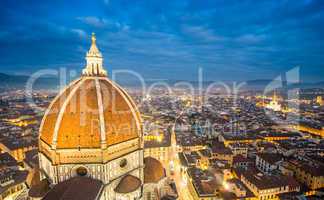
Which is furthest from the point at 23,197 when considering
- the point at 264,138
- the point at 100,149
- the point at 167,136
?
the point at 264,138

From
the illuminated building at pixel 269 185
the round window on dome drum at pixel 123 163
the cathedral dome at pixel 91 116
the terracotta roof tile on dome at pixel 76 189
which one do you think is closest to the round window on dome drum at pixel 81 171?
the terracotta roof tile on dome at pixel 76 189

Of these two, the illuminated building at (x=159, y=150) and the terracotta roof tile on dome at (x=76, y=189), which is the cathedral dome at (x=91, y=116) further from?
the illuminated building at (x=159, y=150)

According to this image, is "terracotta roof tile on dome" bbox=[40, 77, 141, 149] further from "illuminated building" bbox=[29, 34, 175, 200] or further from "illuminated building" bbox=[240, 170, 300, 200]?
"illuminated building" bbox=[240, 170, 300, 200]

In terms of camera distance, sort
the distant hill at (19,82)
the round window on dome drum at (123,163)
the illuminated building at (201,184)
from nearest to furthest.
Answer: the round window on dome drum at (123,163), the illuminated building at (201,184), the distant hill at (19,82)

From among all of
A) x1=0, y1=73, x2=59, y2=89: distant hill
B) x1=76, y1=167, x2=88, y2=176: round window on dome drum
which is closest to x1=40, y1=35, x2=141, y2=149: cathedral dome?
x1=76, y1=167, x2=88, y2=176: round window on dome drum

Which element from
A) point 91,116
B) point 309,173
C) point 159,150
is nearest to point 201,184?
point 159,150

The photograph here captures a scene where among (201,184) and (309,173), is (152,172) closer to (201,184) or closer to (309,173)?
(201,184)
